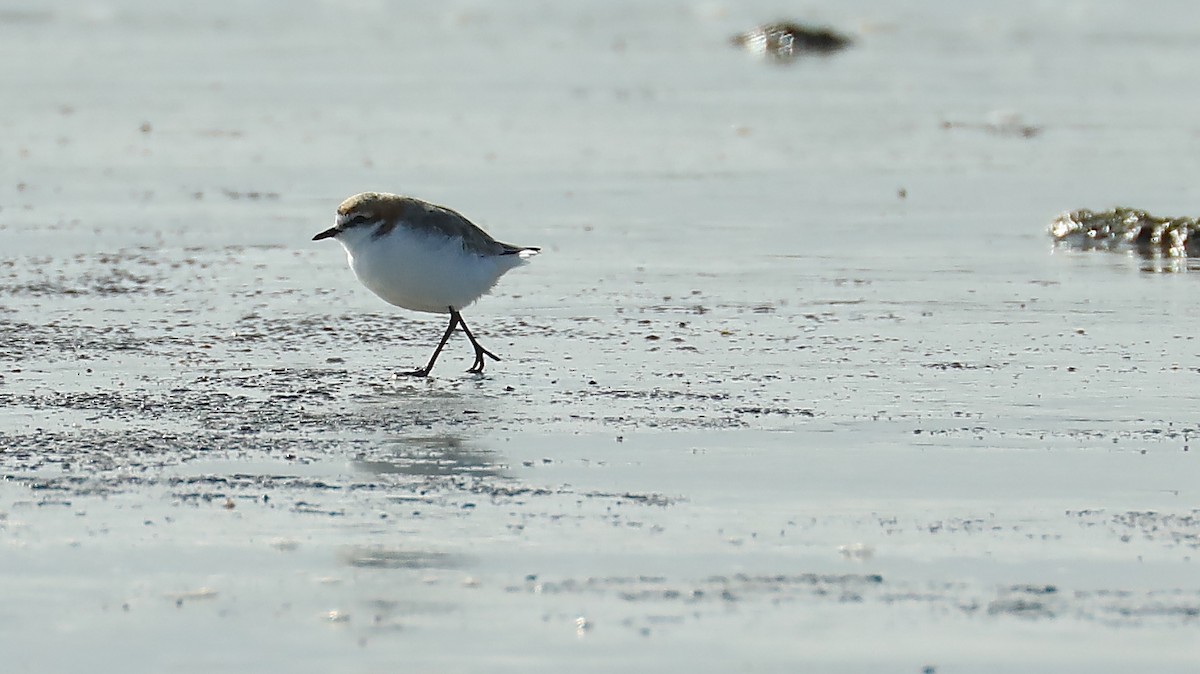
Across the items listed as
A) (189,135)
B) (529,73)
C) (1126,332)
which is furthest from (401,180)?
(529,73)

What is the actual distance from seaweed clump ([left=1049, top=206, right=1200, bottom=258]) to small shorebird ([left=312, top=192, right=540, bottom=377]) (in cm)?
457

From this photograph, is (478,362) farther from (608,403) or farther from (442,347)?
(608,403)

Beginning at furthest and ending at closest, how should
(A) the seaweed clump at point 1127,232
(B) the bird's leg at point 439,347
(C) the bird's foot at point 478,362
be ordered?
(A) the seaweed clump at point 1127,232 < (C) the bird's foot at point 478,362 < (B) the bird's leg at point 439,347

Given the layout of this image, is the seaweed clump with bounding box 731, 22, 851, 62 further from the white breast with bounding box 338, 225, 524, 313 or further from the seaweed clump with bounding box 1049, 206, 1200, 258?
the white breast with bounding box 338, 225, 524, 313

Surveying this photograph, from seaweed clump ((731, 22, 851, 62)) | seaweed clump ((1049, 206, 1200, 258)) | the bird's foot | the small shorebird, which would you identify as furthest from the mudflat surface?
seaweed clump ((731, 22, 851, 62))

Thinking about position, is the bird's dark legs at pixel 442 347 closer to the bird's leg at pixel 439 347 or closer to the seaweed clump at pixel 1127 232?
the bird's leg at pixel 439 347

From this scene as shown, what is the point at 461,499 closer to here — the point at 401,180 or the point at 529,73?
the point at 401,180

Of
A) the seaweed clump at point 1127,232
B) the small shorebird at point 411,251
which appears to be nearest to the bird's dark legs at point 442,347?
the small shorebird at point 411,251

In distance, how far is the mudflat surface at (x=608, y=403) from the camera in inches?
185

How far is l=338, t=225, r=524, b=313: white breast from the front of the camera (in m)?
8.05

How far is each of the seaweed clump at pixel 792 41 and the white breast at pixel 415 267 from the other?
1760 cm

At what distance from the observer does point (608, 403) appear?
287 inches

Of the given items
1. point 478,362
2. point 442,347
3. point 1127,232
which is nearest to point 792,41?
point 1127,232

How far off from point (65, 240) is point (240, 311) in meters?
2.40
